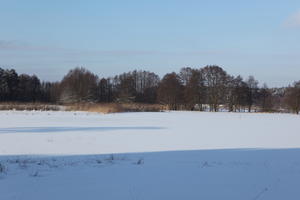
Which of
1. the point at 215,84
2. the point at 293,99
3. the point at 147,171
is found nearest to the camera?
the point at 147,171

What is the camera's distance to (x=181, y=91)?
5109cm

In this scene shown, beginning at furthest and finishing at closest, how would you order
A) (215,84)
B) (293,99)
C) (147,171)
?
1. (215,84)
2. (293,99)
3. (147,171)

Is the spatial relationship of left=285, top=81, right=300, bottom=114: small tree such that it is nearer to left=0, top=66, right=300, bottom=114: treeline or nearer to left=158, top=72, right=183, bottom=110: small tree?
left=0, top=66, right=300, bottom=114: treeline

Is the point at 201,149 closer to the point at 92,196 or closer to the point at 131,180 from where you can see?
the point at 131,180

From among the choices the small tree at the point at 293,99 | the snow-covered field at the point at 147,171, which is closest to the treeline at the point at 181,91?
the small tree at the point at 293,99

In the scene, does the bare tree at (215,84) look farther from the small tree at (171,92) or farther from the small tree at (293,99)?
the small tree at (293,99)

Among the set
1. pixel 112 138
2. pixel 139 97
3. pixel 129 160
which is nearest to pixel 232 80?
pixel 139 97

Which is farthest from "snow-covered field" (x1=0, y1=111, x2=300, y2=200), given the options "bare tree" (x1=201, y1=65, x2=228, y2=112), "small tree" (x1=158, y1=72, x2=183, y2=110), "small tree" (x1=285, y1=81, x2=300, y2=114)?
"small tree" (x1=158, y1=72, x2=183, y2=110)

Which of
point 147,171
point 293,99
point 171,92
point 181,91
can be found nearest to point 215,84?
point 181,91

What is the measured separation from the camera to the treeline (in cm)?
4847

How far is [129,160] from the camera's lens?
23.9ft

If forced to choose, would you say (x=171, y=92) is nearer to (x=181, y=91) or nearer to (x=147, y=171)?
(x=181, y=91)

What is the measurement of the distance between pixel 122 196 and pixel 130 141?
654 centimetres

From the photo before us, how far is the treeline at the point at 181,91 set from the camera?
159 feet
